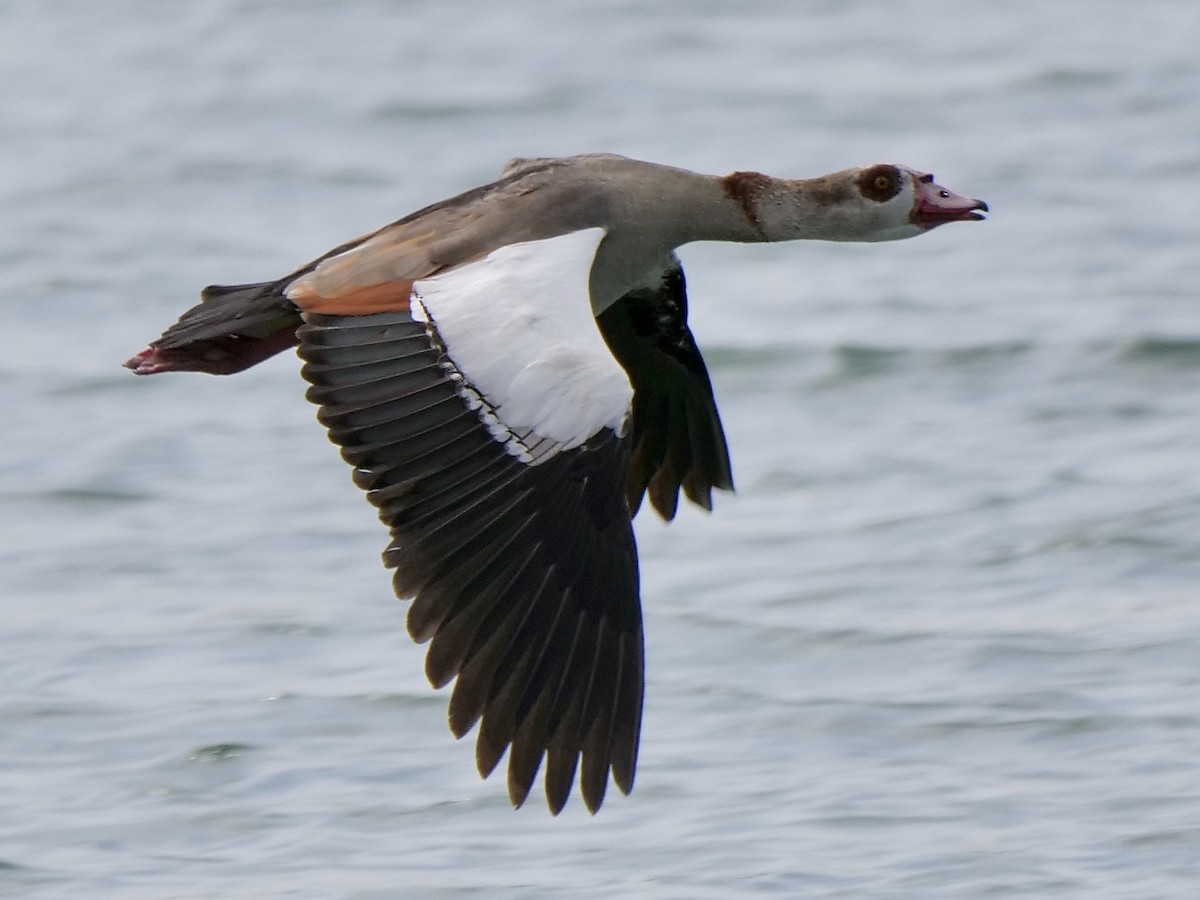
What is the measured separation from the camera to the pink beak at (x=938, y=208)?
8.39m

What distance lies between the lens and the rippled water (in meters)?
7.93

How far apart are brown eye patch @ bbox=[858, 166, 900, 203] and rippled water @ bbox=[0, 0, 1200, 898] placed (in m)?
1.76

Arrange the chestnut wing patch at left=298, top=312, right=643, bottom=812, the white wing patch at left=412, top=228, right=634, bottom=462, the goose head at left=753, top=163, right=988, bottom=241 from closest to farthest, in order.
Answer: the chestnut wing patch at left=298, top=312, right=643, bottom=812 → the white wing patch at left=412, top=228, right=634, bottom=462 → the goose head at left=753, top=163, right=988, bottom=241

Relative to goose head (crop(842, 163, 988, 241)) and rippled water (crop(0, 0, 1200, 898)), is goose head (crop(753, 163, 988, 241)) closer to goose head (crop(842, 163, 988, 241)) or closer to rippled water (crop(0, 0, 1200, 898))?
goose head (crop(842, 163, 988, 241))

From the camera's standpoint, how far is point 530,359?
22.4 ft

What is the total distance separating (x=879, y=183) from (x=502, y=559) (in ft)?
7.79

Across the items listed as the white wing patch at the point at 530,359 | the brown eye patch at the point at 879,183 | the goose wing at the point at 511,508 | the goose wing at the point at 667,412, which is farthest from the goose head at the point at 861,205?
the goose wing at the point at 511,508

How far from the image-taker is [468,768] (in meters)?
8.37

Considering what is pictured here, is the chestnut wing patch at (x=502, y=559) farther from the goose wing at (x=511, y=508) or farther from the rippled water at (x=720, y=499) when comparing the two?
the rippled water at (x=720, y=499)

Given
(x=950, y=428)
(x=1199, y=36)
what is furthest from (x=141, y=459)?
(x=1199, y=36)

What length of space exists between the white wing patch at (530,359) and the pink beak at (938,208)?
5.62 feet

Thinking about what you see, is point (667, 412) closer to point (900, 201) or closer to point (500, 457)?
point (900, 201)

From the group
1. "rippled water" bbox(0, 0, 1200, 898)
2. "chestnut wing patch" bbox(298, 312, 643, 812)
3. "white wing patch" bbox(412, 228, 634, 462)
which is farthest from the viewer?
"rippled water" bbox(0, 0, 1200, 898)

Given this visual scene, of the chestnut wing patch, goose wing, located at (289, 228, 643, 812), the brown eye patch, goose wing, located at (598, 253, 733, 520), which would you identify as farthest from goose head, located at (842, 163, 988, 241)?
the chestnut wing patch
